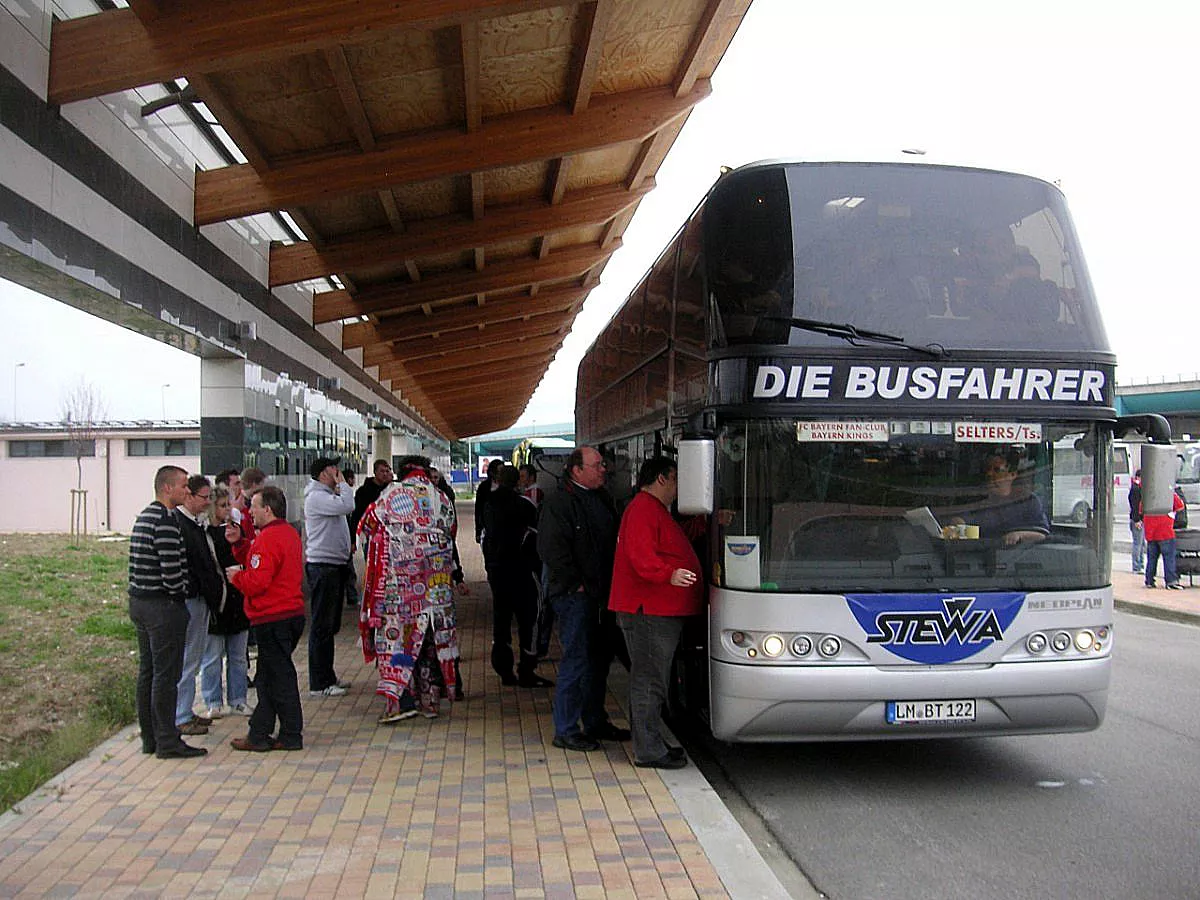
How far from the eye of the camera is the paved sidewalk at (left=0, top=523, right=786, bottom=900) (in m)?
4.70

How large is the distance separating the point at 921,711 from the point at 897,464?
1.39m

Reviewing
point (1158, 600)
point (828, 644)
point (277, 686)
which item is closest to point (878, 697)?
point (828, 644)

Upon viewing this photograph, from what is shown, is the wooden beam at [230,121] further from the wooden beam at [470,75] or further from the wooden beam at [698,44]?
the wooden beam at [698,44]

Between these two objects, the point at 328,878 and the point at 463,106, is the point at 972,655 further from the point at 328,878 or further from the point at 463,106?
the point at 463,106

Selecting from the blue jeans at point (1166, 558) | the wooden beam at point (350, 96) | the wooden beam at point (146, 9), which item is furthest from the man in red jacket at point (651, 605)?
the blue jeans at point (1166, 558)

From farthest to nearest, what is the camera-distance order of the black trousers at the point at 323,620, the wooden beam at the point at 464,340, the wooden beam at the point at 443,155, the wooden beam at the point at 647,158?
the wooden beam at the point at 464,340
the wooden beam at the point at 647,158
the wooden beam at the point at 443,155
the black trousers at the point at 323,620

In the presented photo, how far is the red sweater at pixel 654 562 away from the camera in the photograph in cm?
657

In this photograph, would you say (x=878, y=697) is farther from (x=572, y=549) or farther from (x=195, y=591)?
(x=195, y=591)

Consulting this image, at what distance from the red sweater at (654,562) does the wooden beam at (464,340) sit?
17.1m

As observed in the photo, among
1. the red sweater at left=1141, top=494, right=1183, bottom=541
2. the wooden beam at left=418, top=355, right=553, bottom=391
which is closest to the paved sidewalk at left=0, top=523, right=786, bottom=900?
the red sweater at left=1141, top=494, right=1183, bottom=541

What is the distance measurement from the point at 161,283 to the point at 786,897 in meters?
7.58

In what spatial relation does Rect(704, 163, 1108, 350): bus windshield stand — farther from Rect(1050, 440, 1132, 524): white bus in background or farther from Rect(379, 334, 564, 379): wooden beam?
Rect(379, 334, 564, 379): wooden beam

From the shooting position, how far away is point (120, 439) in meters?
37.4

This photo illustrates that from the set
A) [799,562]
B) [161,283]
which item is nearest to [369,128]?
[161,283]
